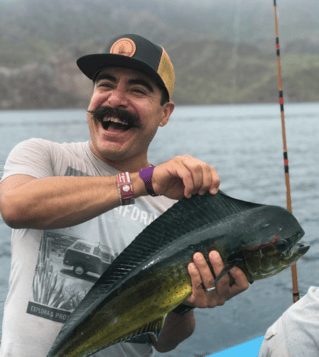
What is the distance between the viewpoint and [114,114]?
2.35 meters

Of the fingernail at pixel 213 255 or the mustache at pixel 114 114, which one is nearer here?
the fingernail at pixel 213 255

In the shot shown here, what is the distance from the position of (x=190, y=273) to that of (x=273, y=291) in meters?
7.51

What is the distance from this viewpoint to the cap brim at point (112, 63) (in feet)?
7.50

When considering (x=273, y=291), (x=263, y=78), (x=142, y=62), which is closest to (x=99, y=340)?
(x=142, y=62)

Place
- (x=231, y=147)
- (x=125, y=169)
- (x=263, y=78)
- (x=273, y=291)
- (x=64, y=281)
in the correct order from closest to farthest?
(x=64, y=281), (x=125, y=169), (x=273, y=291), (x=231, y=147), (x=263, y=78)

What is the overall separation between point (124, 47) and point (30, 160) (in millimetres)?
825

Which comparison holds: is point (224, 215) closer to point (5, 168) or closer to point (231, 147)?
point (5, 168)

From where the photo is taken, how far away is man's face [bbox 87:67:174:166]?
7.75 ft

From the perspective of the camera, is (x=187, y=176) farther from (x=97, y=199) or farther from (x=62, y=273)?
(x=62, y=273)

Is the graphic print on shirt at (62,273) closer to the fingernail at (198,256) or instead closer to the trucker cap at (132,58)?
the fingernail at (198,256)

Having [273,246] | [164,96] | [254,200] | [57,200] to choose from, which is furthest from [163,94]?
[254,200]

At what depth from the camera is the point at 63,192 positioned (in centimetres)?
182

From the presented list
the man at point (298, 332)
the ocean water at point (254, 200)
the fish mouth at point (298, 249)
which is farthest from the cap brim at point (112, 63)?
the man at point (298, 332)

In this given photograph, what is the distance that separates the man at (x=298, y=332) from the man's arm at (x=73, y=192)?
826 mm
